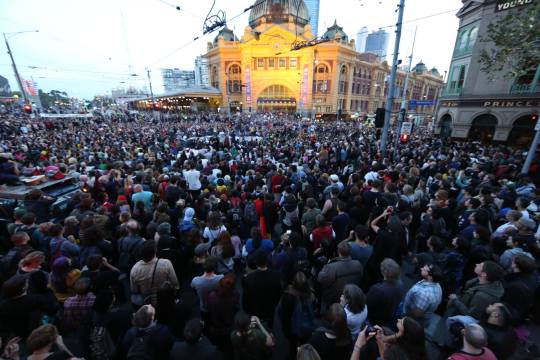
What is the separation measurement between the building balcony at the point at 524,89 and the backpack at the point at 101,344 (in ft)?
72.7

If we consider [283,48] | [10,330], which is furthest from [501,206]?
[283,48]

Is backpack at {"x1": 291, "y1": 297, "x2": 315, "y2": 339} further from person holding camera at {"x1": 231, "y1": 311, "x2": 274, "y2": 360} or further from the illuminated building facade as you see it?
the illuminated building facade

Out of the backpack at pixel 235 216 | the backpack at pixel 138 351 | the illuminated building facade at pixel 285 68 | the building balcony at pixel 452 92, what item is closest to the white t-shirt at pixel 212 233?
the backpack at pixel 235 216

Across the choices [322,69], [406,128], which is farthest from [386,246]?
[322,69]

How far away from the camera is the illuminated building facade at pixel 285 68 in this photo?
50.8 m

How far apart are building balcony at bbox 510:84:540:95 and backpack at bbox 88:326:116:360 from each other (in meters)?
22.2

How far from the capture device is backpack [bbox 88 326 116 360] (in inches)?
98.5

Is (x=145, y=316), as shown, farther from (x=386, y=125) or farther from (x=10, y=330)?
(x=386, y=125)

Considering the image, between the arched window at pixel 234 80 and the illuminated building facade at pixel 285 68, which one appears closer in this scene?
the illuminated building facade at pixel 285 68

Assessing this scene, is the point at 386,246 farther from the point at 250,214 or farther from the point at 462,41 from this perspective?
the point at 462,41

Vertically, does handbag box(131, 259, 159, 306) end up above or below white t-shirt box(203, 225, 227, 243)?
below

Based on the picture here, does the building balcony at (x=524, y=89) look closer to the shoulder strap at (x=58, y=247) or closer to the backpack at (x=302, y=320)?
the backpack at (x=302, y=320)

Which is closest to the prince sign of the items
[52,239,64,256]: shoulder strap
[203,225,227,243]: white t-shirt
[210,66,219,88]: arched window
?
[203,225,227,243]: white t-shirt

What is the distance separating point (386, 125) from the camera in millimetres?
9977
